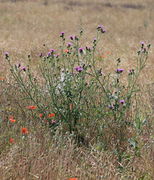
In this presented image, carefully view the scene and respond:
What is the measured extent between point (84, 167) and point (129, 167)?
1.50ft

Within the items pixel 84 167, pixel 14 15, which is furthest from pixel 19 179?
pixel 14 15

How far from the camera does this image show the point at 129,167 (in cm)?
327

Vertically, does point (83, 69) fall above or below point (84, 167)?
above

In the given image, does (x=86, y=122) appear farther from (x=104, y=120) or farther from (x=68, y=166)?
(x=68, y=166)

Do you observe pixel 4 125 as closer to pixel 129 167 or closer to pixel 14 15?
pixel 129 167

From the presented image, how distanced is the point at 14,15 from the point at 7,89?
11.9m

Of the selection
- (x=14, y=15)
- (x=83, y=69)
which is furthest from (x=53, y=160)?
(x=14, y=15)

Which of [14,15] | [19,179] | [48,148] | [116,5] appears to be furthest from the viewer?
[116,5]

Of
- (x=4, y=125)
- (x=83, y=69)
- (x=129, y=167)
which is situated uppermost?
(x=83, y=69)

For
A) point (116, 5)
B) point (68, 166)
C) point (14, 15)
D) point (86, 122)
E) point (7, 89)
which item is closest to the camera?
point (68, 166)

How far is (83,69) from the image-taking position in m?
3.60

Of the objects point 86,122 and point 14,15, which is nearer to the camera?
point 86,122

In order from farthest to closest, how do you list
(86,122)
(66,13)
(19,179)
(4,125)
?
(66,13) → (86,122) → (4,125) → (19,179)

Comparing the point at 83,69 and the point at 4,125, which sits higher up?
the point at 83,69
